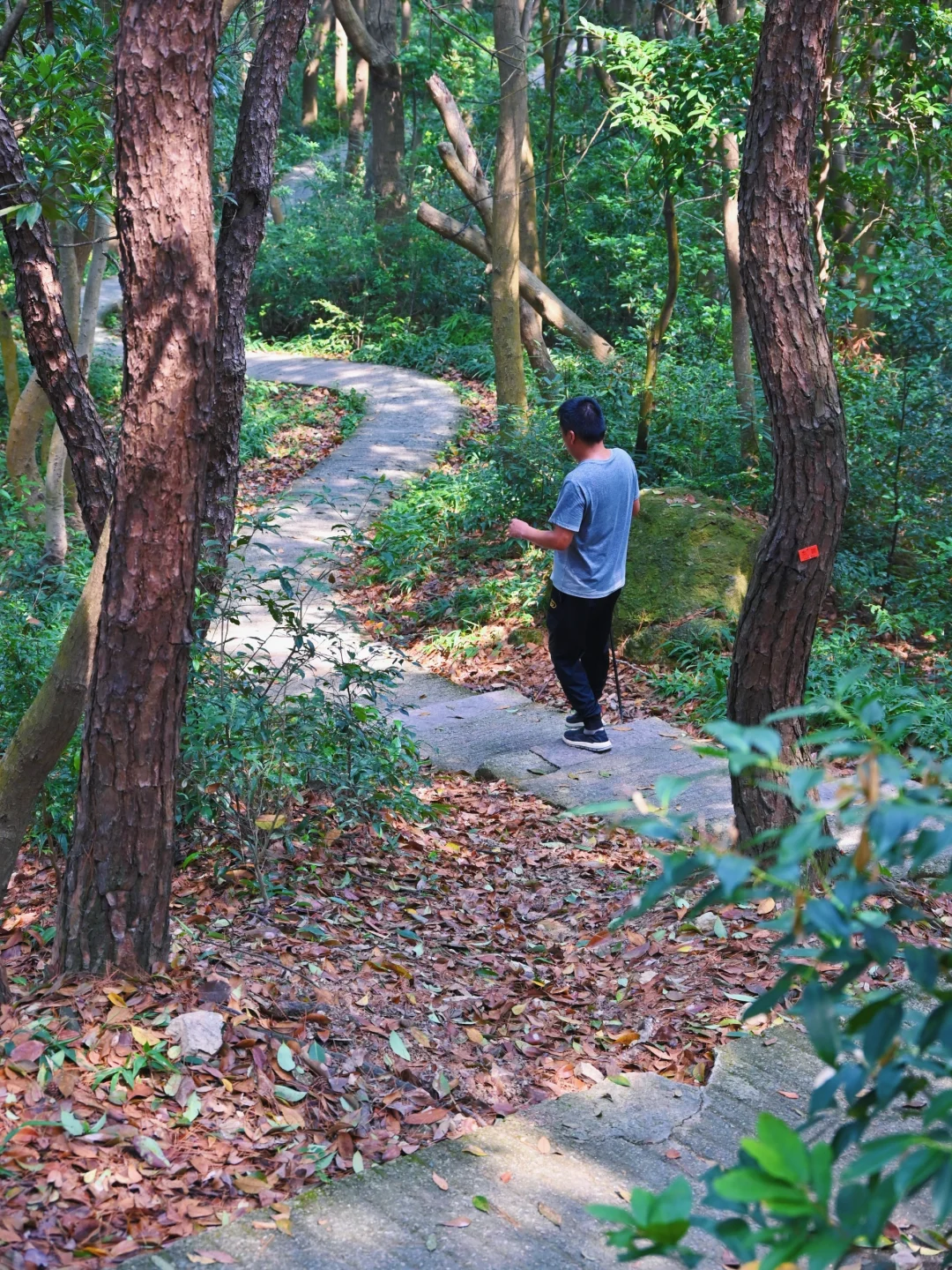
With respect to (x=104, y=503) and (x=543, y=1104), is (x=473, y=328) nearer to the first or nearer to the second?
(x=104, y=503)

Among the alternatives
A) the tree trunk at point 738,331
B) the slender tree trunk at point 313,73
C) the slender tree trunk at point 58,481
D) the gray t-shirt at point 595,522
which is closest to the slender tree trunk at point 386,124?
the slender tree trunk at point 313,73

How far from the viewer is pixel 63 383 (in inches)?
172

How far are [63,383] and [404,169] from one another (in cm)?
2283

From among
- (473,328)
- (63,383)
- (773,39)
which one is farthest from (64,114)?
(473,328)

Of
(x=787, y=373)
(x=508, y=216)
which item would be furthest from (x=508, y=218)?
(x=787, y=373)

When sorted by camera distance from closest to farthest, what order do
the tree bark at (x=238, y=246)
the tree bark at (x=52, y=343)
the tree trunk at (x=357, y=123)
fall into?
the tree bark at (x=52, y=343)
the tree bark at (x=238, y=246)
the tree trunk at (x=357, y=123)

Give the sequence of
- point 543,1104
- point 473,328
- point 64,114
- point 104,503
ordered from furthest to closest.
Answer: point 473,328 < point 64,114 < point 104,503 < point 543,1104

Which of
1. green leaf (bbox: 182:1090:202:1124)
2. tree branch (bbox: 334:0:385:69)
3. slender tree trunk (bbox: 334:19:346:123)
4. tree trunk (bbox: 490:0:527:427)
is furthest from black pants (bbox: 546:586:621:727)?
slender tree trunk (bbox: 334:19:346:123)

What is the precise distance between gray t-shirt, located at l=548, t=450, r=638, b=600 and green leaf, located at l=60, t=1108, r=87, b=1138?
14.2 ft

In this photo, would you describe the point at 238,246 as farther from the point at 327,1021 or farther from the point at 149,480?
the point at 327,1021

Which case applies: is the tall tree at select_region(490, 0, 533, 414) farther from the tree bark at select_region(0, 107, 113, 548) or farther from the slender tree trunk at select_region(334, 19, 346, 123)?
the slender tree trunk at select_region(334, 19, 346, 123)

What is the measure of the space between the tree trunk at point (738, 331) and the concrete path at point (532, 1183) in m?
7.96

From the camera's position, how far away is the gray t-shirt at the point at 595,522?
6570mm

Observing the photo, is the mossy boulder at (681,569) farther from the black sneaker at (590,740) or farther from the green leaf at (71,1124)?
the green leaf at (71,1124)
